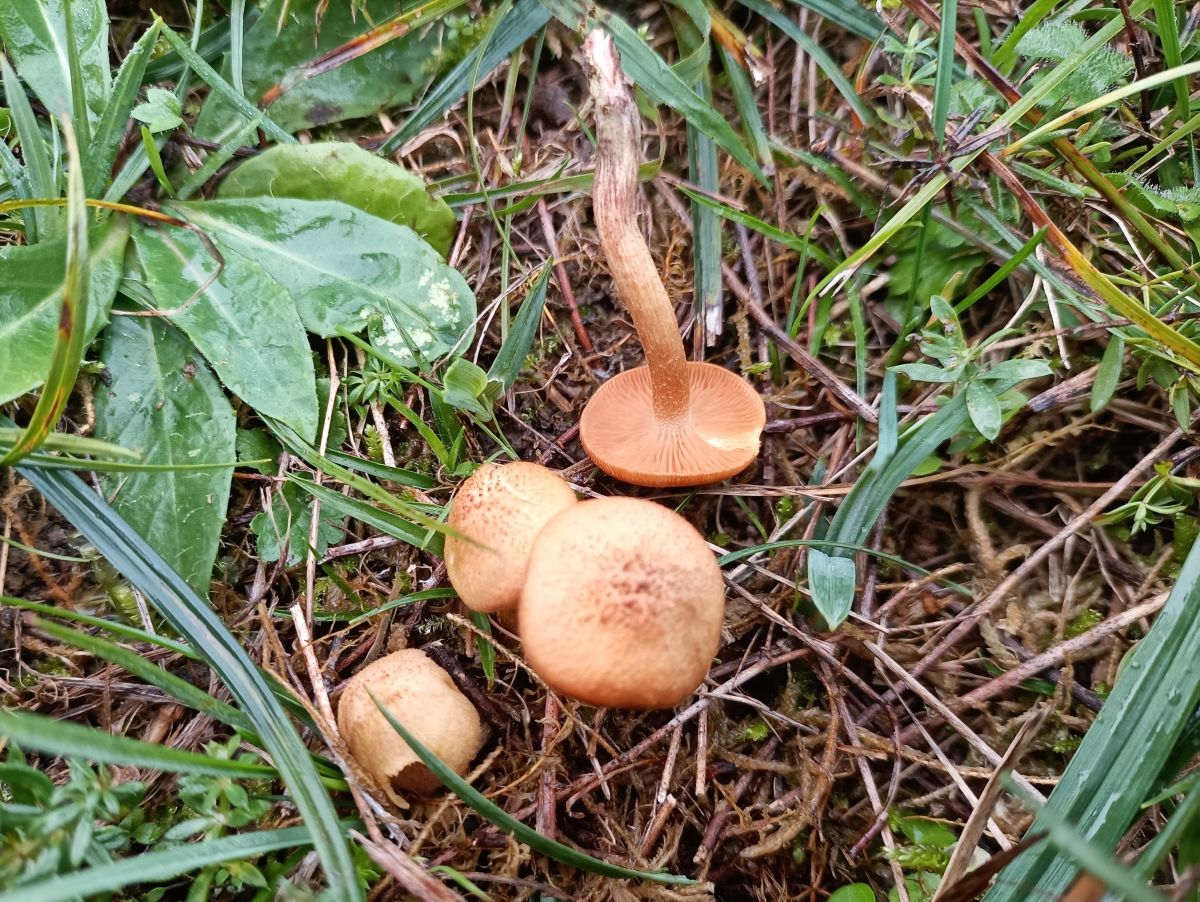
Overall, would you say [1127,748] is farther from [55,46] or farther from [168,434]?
[55,46]

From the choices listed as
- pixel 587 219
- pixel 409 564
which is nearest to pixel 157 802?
pixel 409 564

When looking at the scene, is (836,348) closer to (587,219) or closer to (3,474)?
(587,219)

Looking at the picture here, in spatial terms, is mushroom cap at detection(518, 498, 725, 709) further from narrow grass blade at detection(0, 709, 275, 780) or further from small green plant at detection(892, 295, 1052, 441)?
small green plant at detection(892, 295, 1052, 441)

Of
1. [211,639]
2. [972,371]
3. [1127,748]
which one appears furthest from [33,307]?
[1127,748]

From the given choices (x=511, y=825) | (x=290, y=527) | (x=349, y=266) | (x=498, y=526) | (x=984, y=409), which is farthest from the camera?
(x=349, y=266)

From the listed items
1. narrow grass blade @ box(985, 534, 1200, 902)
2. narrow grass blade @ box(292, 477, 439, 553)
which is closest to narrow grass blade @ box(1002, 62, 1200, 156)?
narrow grass blade @ box(985, 534, 1200, 902)

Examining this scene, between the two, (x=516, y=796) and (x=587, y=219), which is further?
(x=587, y=219)
